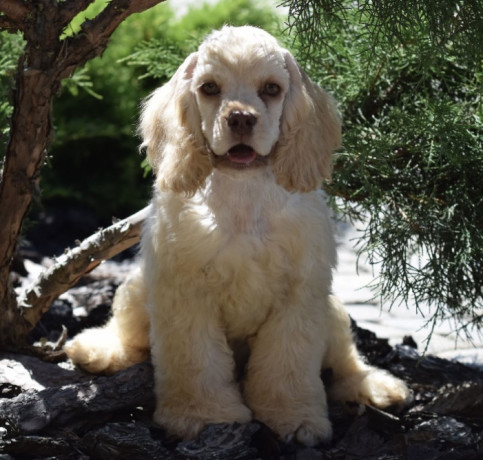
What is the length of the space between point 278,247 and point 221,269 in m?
0.23

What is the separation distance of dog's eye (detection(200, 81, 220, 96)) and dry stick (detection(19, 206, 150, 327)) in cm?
83

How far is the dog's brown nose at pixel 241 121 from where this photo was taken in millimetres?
3033

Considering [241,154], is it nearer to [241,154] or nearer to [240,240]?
[241,154]

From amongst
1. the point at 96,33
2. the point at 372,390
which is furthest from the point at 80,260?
the point at 372,390

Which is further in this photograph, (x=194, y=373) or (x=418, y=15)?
(x=194, y=373)

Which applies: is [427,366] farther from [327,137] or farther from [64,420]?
[64,420]

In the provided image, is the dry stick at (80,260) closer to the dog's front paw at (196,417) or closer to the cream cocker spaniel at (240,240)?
the cream cocker spaniel at (240,240)

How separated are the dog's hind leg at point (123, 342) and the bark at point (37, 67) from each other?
611 millimetres

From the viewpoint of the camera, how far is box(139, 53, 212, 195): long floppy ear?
3244 mm

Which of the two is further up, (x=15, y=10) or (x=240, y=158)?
(x=15, y=10)

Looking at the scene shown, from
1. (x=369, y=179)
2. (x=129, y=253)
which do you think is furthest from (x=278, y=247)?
(x=129, y=253)

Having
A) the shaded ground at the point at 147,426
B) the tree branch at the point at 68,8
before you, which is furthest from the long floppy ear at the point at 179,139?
the shaded ground at the point at 147,426

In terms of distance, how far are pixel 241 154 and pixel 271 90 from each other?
26 centimetres

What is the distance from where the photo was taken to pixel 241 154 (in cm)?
316
